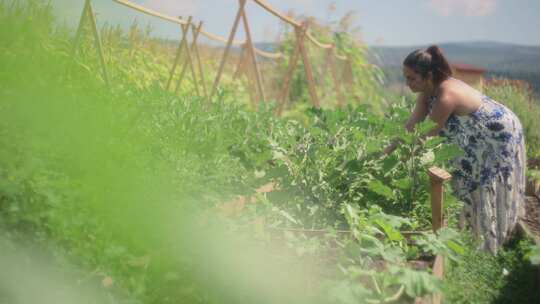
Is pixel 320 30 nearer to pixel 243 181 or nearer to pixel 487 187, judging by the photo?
pixel 487 187

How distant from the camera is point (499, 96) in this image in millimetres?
7266

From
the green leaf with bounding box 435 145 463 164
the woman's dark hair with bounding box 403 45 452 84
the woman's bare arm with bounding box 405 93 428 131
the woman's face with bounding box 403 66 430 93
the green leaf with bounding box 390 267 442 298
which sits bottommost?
the green leaf with bounding box 390 267 442 298

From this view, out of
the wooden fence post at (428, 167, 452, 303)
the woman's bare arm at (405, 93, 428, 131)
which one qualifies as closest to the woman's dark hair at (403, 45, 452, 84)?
the woman's bare arm at (405, 93, 428, 131)

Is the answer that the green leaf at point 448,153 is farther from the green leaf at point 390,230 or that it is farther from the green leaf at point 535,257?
the green leaf at point 390,230

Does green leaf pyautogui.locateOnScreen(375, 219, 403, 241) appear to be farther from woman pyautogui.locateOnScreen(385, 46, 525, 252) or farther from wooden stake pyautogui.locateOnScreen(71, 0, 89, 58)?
wooden stake pyautogui.locateOnScreen(71, 0, 89, 58)

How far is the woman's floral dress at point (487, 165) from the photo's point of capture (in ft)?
11.2

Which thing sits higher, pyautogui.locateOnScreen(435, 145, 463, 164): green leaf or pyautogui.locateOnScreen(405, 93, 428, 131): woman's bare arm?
pyautogui.locateOnScreen(405, 93, 428, 131): woman's bare arm

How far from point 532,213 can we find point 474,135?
193 cm

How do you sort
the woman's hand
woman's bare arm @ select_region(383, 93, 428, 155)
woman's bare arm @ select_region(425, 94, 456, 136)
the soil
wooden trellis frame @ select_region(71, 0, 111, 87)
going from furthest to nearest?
the soil
woman's bare arm @ select_region(383, 93, 428, 155)
wooden trellis frame @ select_region(71, 0, 111, 87)
woman's bare arm @ select_region(425, 94, 456, 136)
the woman's hand

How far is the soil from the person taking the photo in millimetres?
4477

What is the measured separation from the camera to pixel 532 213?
16.2 feet

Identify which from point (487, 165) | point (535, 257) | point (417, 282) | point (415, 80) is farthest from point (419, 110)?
point (417, 282)

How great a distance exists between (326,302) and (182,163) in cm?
84

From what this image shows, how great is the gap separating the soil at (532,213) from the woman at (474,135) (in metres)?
0.88
